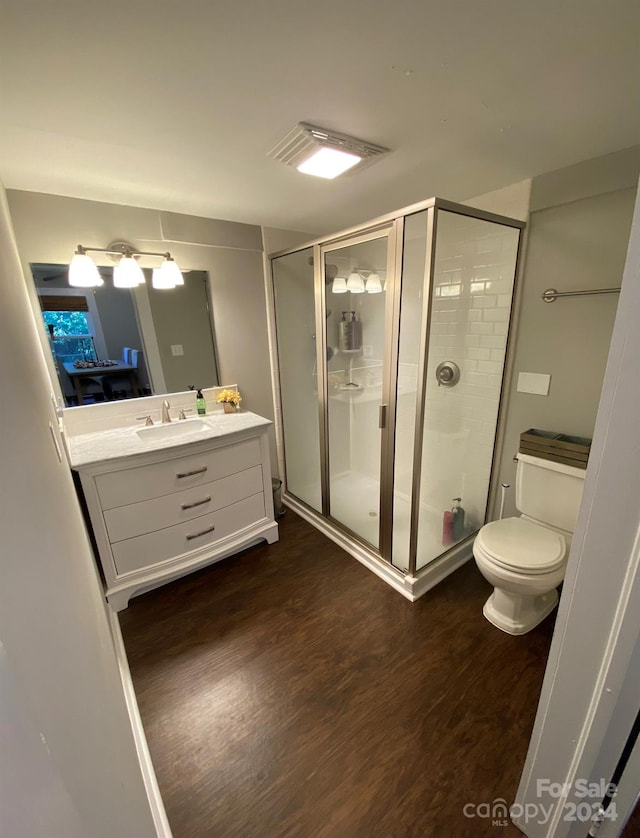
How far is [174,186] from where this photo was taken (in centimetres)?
168

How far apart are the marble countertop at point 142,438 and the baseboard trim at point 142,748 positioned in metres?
0.81

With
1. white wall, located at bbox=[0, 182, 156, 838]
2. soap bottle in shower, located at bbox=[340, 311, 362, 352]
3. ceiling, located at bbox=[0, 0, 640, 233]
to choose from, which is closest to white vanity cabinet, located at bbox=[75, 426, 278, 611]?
soap bottle in shower, located at bbox=[340, 311, 362, 352]

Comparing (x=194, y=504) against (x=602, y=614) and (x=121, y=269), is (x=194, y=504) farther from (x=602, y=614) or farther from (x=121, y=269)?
(x=602, y=614)

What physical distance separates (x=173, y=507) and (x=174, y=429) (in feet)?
1.80

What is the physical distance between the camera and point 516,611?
1.64 metres

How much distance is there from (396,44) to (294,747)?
2.21 m

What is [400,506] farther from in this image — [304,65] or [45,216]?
[45,216]

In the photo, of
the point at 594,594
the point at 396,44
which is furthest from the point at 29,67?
the point at 594,594

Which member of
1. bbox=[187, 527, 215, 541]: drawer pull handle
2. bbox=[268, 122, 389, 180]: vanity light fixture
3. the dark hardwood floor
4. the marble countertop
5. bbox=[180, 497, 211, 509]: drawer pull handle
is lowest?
the dark hardwood floor

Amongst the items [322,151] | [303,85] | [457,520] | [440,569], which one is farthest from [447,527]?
[303,85]

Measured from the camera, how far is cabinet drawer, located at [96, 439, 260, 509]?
1.69 m

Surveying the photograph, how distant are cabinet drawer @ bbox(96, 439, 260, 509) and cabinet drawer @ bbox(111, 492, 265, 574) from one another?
0.23 meters

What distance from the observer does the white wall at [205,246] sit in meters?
1.77

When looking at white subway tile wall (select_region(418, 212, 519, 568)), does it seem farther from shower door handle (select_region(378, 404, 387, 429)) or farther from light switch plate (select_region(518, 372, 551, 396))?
shower door handle (select_region(378, 404, 387, 429))
